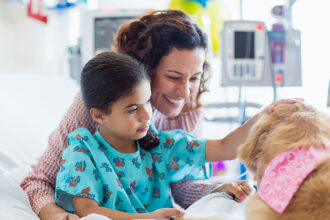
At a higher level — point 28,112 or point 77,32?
point 77,32

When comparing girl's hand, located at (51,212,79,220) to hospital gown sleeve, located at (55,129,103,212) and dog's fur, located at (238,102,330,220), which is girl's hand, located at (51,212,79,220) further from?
dog's fur, located at (238,102,330,220)

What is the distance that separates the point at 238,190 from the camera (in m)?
1.21

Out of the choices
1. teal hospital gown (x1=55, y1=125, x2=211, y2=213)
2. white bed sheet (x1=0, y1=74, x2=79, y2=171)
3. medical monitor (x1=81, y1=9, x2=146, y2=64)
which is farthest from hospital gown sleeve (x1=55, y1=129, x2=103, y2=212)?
medical monitor (x1=81, y1=9, x2=146, y2=64)

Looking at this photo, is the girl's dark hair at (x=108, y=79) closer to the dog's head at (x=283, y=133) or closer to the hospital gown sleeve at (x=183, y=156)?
the hospital gown sleeve at (x=183, y=156)

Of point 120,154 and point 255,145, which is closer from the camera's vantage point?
point 255,145

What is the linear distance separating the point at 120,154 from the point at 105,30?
2027 millimetres

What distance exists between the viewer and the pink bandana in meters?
0.77

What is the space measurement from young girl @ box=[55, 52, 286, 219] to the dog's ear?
344 millimetres

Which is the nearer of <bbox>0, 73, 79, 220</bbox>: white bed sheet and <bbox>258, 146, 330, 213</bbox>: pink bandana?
<bbox>258, 146, 330, 213</bbox>: pink bandana

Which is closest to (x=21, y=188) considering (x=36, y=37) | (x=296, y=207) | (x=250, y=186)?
(x=250, y=186)

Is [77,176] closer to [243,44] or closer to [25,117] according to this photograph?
[25,117]

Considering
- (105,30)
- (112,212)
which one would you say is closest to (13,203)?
(112,212)

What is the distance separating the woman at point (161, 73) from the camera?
1354 millimetres

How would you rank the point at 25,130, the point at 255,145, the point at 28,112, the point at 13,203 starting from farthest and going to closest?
1. the point at 28,112
2. the point at 25,130
3. the point at 13,203
4. the point at 255,145
